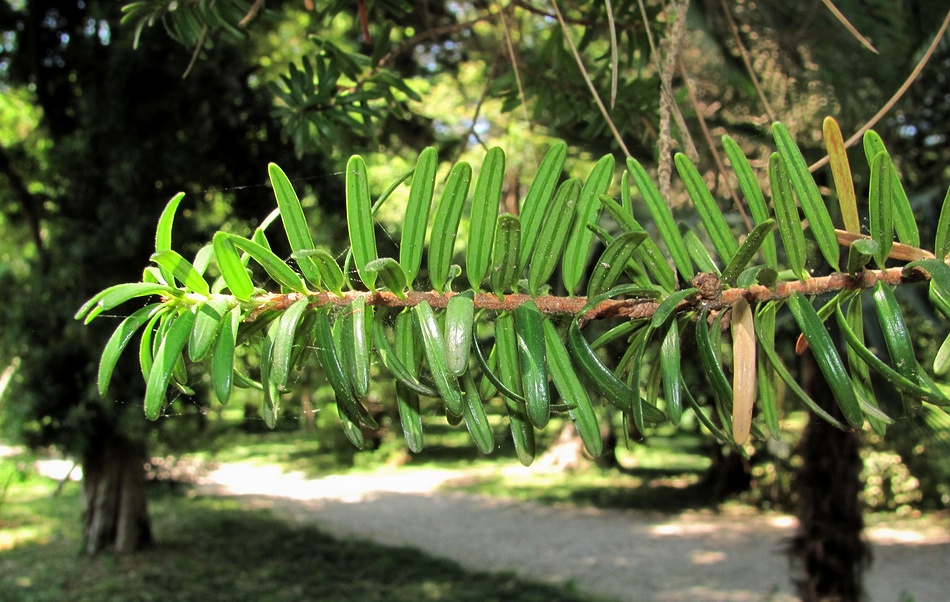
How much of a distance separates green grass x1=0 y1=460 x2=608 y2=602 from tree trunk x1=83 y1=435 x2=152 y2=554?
148 millimetres

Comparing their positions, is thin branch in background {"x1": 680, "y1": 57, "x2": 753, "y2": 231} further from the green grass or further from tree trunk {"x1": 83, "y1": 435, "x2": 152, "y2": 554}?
tree trunk {"x1": 83, "y1": 435, "x2": 152, "y2": 554}

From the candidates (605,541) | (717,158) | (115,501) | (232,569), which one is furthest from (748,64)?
(605,541)

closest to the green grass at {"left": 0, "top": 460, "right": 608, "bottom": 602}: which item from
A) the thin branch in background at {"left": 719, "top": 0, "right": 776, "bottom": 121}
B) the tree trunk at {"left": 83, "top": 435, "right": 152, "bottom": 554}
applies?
the tree trunk at {"left": 83, "top": 435, "right": 152, "bottom": 554}

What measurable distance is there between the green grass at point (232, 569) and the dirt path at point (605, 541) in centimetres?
52

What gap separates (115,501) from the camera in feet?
17.1

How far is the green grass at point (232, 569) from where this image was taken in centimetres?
448

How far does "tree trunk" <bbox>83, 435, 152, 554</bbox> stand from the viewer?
5090 millimetres

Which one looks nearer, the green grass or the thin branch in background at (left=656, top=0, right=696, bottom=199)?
the thin branch in background at (left=656, top=0, right=696, bottom=199)

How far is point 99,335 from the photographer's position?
3.55 meters

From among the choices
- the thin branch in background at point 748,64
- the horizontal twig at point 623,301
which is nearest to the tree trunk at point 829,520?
the thin branch in background at point 748,64

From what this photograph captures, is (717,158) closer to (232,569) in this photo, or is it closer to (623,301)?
(623,301)

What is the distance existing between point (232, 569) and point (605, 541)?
12.3 feet

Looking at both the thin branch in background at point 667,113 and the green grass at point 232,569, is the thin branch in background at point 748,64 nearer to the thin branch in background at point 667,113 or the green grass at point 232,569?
the thin branch in background at point 667,113

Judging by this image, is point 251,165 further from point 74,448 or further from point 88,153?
point 74,448
